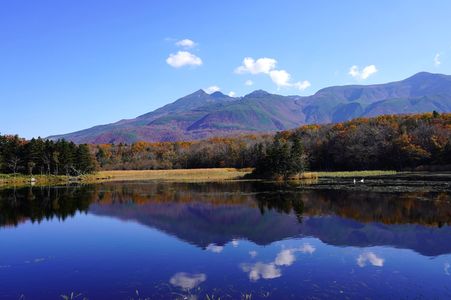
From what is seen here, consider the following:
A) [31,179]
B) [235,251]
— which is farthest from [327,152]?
[235,251]

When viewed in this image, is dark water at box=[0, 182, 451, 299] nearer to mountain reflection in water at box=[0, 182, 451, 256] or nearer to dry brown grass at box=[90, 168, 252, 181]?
mountain reflection in water at box=[0, 182, 451, 256]

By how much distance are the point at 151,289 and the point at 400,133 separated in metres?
115

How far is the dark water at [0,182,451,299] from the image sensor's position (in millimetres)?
16484

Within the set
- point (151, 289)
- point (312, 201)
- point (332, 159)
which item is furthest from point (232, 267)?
point (332, 159)

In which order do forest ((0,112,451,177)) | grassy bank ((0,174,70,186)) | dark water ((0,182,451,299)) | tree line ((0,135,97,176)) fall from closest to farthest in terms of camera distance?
dark water ((0,182,451,299)) → forest ((0,112,451,177)) → grassy bank ((0,174,70,186)) → tree line ((0,135,97,176))

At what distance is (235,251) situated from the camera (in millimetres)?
23203

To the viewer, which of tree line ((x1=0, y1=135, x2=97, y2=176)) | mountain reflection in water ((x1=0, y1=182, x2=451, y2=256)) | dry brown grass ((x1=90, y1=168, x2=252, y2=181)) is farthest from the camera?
dry brown grass ((x1=90, y1=168, x2=252, y2=181))

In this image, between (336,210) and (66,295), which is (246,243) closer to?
(66,295)

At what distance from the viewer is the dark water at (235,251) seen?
16484 mm

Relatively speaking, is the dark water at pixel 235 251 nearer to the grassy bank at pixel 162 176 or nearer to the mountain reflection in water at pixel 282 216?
the mountain reflection in water at pixel 282 216

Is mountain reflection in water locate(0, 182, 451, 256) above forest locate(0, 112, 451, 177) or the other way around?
the other way around

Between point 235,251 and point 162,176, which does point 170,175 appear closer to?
point 162,176

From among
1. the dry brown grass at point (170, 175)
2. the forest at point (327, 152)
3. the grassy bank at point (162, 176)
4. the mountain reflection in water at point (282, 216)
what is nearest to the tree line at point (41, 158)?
the forest at point (327, 152)

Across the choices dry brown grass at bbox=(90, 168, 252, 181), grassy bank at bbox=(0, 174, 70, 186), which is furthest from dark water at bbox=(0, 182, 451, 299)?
dry brown grass at bbox=(90, 168, 252, 181)
